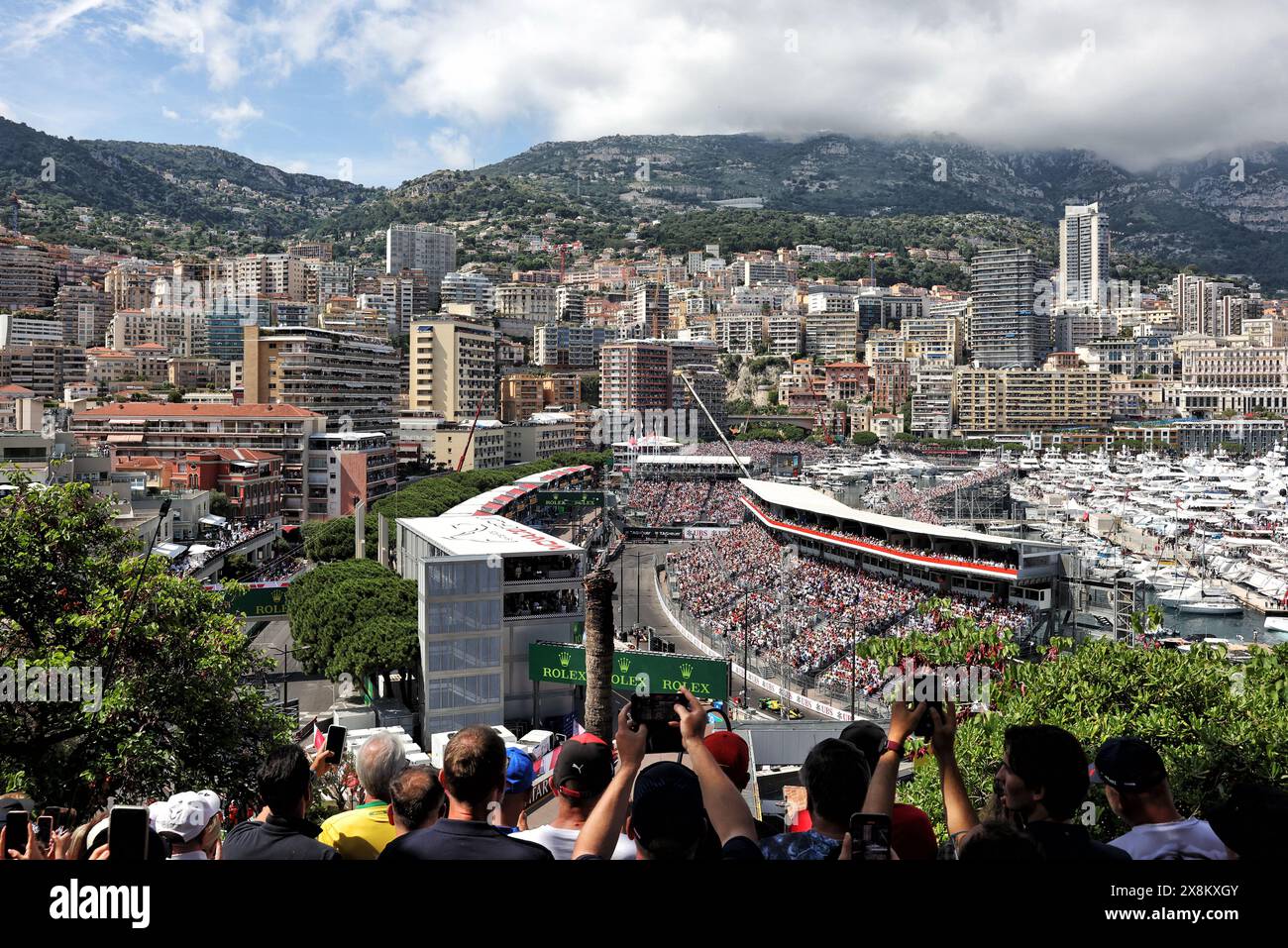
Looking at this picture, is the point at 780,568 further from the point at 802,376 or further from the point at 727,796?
the point at 802,376

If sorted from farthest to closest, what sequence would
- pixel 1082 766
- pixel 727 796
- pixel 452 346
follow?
1. pixel 452 346
2. pixel 1082 766
3. pixel 727 796

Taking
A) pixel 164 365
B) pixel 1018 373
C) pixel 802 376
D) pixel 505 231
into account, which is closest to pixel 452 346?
pixel 164 365

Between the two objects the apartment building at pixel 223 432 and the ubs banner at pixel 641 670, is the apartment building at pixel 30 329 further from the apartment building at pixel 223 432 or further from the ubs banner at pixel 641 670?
the ubs banner at pixel 641 670

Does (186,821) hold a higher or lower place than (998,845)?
lower

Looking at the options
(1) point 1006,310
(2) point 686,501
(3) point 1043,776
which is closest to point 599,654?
(3) point 1043,776

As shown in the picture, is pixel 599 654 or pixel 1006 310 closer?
pixel 599 654

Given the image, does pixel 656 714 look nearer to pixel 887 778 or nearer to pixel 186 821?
pixel 887 778
